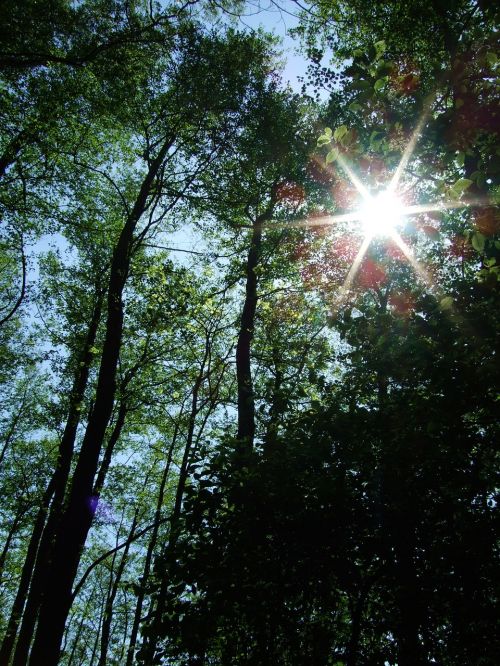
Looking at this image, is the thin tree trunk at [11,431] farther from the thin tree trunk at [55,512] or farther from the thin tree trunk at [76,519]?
the thin tree trunk at [76,519]

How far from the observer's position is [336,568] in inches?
179

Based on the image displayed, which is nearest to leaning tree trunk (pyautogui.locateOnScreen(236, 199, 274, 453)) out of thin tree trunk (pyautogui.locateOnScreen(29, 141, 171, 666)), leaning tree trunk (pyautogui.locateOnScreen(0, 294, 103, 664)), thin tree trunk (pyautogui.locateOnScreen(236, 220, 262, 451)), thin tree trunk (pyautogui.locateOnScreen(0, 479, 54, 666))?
thin tree trunk (pyautogui.locateOnScreen(236, 220, 262, 451))

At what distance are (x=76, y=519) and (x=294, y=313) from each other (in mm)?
11458

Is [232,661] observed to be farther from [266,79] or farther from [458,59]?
[266,79]

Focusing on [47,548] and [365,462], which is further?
[47,548]

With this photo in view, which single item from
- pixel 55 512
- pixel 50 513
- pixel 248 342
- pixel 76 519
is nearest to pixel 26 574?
pixel 50 513

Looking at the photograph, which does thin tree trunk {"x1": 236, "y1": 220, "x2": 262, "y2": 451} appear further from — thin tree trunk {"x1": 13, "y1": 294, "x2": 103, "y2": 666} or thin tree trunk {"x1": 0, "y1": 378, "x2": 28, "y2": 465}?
thin tree trunk {"x1": 0, "y1": 378, "x2": 28, "y2": 465}

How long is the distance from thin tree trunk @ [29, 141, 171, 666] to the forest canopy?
4cm

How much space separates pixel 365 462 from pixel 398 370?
1197 millimetres

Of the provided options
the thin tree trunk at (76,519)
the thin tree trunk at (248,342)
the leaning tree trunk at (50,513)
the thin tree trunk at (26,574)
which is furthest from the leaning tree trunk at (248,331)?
the thin tree trunk at (26,574)

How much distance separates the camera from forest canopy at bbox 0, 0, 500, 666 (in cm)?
405

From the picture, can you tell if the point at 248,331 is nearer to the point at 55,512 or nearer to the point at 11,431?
the point at 55,512

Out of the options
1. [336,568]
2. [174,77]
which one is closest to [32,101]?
[174,77]

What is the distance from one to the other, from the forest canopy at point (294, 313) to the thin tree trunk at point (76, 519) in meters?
0.04
